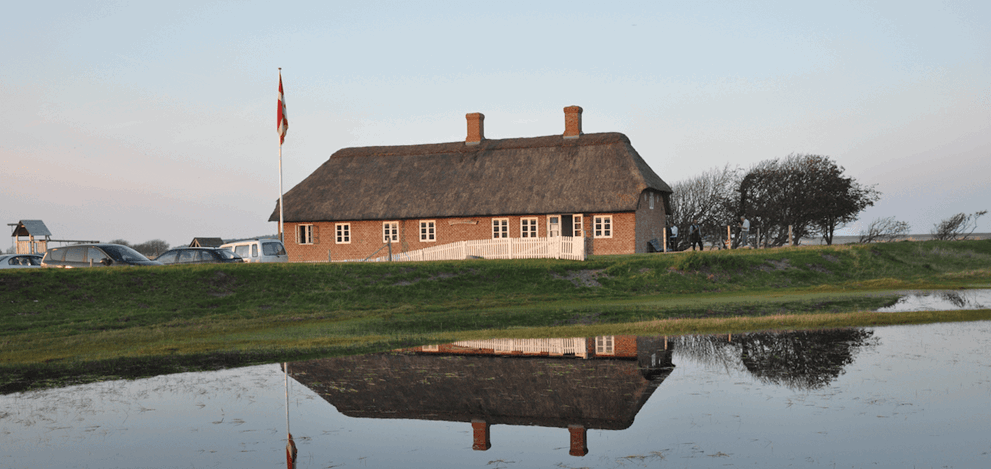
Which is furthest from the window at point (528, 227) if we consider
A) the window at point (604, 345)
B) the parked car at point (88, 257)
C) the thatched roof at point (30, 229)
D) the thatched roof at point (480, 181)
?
the thatched roof at point (30, 229)

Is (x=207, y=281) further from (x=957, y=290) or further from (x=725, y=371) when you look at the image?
(x=957, y=290)

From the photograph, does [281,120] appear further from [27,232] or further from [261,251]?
[27,232]

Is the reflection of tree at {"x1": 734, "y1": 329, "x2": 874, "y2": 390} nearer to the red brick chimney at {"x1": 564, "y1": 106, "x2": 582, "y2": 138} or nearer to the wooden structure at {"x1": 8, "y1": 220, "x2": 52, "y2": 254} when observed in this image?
the red brick chimney at {"x1": 564, "y1": 106, "x2": 582, "y2": 138}

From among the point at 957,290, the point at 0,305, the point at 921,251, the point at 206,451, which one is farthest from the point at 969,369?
the point at 921,251

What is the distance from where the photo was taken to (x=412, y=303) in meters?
22.7

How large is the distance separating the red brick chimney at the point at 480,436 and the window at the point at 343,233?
37.3 metres

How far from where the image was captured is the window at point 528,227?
1607 inches

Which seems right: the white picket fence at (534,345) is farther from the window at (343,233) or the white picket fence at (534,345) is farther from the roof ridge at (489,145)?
the window at (343,233)

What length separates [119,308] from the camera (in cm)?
2042

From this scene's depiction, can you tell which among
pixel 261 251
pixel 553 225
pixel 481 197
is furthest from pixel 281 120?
pixel 553 225

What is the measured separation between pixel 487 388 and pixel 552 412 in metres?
1.54

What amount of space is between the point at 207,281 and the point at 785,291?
1880 centimetres

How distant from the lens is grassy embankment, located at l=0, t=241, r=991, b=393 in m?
14.0

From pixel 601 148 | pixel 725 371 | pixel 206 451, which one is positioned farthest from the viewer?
pixel 601 148
